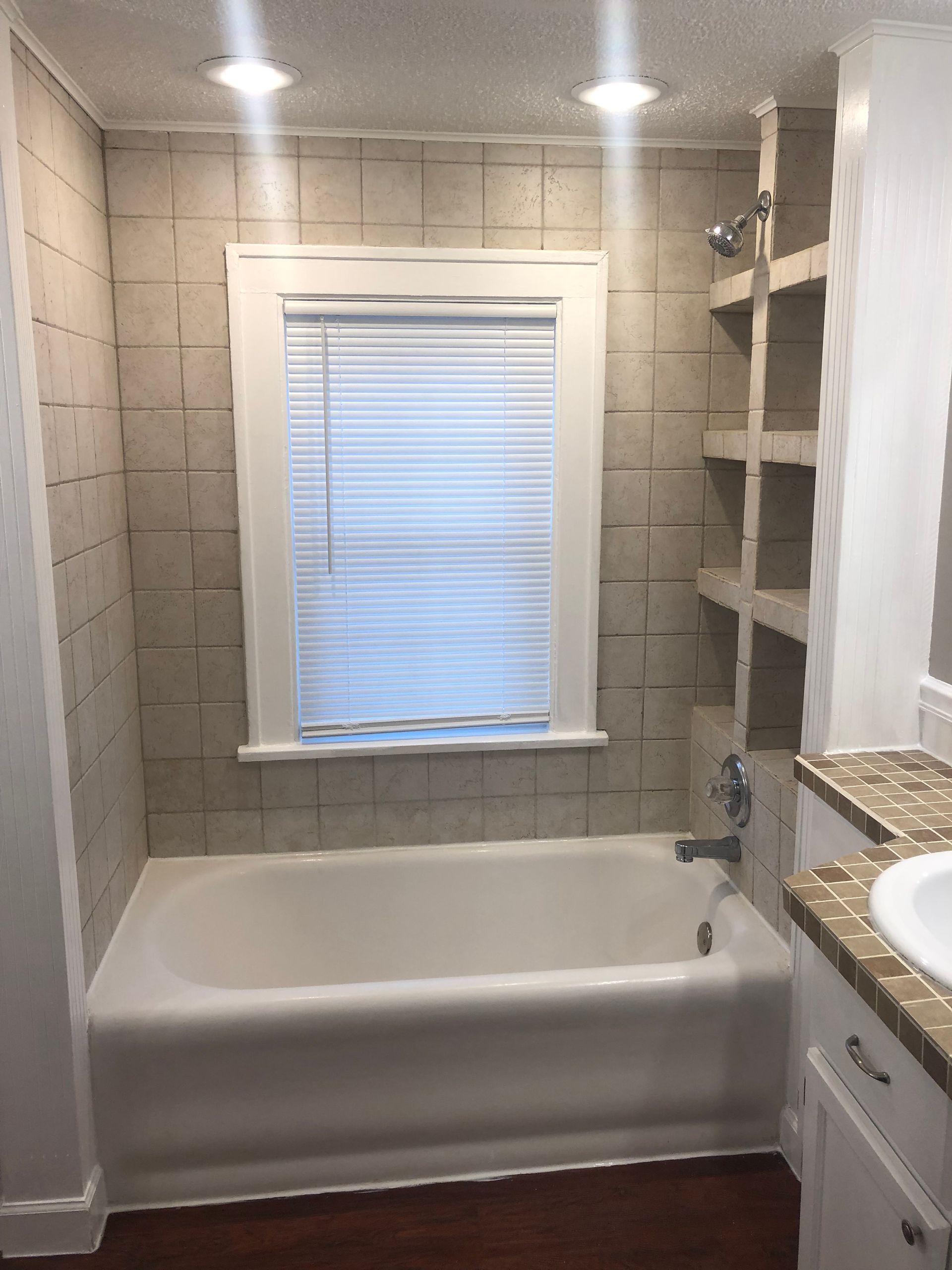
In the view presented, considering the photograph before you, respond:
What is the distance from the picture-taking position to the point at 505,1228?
218 cm

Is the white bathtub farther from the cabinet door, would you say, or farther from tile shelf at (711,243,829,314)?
tile shelf at (711,243,829,314)

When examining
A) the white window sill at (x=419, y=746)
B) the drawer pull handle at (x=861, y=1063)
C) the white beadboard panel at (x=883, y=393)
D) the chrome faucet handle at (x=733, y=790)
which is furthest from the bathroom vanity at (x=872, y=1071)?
the white window sill at (x=419, y=746)

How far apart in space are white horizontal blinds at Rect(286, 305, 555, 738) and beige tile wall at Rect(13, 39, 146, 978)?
0.47m

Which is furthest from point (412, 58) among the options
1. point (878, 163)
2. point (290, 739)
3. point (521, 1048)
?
point (521, 1048)

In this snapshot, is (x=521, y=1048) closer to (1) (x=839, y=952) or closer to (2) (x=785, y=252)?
(1) (x=839, y=952)

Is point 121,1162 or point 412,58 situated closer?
point 412,58

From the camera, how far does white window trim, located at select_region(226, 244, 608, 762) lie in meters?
2.64

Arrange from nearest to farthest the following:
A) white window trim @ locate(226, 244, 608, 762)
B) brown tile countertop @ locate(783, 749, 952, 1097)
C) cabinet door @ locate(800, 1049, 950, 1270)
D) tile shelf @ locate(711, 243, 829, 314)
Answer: brown tile countertop @ locate(783, 749, 952, 1097) → cabinet door @ locate(800, 1049, 950, 1270) → tile shelf @ locate(711, 243, 829, 314) → white window trim @ locate(226, 244, 608, 762)

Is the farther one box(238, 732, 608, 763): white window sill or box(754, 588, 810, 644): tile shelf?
box(238, 732, 608, 763): white window sill

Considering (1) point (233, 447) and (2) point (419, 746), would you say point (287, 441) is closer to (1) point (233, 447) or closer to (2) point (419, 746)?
(1) point (233, 447)

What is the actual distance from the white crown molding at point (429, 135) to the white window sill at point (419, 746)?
1.60m

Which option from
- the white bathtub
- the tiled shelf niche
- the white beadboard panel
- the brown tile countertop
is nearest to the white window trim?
the tiled shelf niche

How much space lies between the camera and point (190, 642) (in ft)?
9.21

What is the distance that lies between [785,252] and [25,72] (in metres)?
1.68
